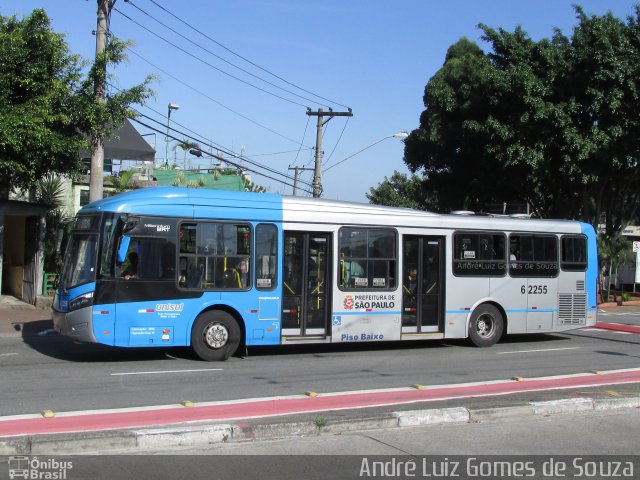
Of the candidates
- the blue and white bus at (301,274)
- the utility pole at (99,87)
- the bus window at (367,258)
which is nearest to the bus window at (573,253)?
the blue and white bus at (301,274)

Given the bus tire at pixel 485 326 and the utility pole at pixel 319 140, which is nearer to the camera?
the bus tire at pixel 485 326

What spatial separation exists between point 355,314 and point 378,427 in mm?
6313

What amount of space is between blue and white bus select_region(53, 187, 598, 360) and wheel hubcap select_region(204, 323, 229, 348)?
19 millimetres

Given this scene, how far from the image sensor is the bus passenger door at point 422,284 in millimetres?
15070

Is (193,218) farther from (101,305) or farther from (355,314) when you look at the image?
(355,314)

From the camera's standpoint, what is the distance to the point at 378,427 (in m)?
8.03

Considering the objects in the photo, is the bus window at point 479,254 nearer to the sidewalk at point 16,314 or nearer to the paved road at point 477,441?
the paved road at point 477,441

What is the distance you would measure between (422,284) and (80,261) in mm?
7142

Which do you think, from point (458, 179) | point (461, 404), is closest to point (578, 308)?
point (461, 404)

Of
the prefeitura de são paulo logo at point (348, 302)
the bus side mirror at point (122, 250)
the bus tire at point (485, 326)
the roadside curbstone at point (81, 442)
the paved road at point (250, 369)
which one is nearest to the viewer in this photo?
the roadside curbstone at point (81, 442)

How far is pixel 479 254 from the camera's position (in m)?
16.0

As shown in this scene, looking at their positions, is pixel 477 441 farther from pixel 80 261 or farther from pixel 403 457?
pixel 80 261

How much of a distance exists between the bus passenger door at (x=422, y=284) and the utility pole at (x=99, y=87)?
8.01 meters

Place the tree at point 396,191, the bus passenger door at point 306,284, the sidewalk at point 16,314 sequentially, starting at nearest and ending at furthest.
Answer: the bus passenger door at point 306,284 < the sidewalk at point 16,314 < the tree at point 396,191
